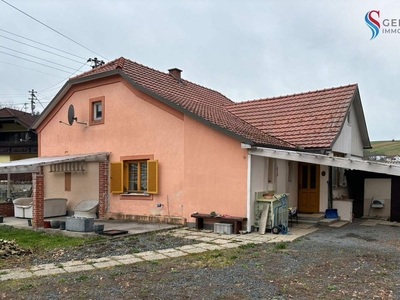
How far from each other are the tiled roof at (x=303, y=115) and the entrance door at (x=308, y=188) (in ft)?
5.23

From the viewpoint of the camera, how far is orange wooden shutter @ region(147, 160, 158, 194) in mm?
12938

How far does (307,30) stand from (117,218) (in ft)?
A: 32.7

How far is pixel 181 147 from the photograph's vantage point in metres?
12.5

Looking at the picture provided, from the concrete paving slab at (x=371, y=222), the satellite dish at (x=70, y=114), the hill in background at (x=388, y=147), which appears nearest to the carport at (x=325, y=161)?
the concrete paving slab at (x=371, y=222)

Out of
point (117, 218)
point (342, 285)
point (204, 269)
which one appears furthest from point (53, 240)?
point (342, 285)

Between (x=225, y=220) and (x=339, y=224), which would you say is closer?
(x=225, y=220)

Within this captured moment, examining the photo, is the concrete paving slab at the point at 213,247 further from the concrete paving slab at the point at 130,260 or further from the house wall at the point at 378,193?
the house wall at the point at 378,193

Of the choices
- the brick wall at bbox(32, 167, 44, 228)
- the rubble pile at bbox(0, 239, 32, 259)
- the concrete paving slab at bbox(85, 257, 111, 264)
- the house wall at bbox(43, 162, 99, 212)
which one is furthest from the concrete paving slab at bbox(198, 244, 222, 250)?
the house wall at bbox(43, 162, 99, 212)

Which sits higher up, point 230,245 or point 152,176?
point 152,176

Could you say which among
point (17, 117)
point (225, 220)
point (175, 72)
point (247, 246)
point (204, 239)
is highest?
point (175, 72)

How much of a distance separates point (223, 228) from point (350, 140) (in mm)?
8270

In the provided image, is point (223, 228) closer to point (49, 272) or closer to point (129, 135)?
point (129, 135)

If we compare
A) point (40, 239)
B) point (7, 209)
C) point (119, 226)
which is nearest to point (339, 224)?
point (119, 226)

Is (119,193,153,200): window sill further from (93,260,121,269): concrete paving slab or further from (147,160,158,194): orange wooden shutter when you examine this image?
(93,260,121,269): concrete paving slab
